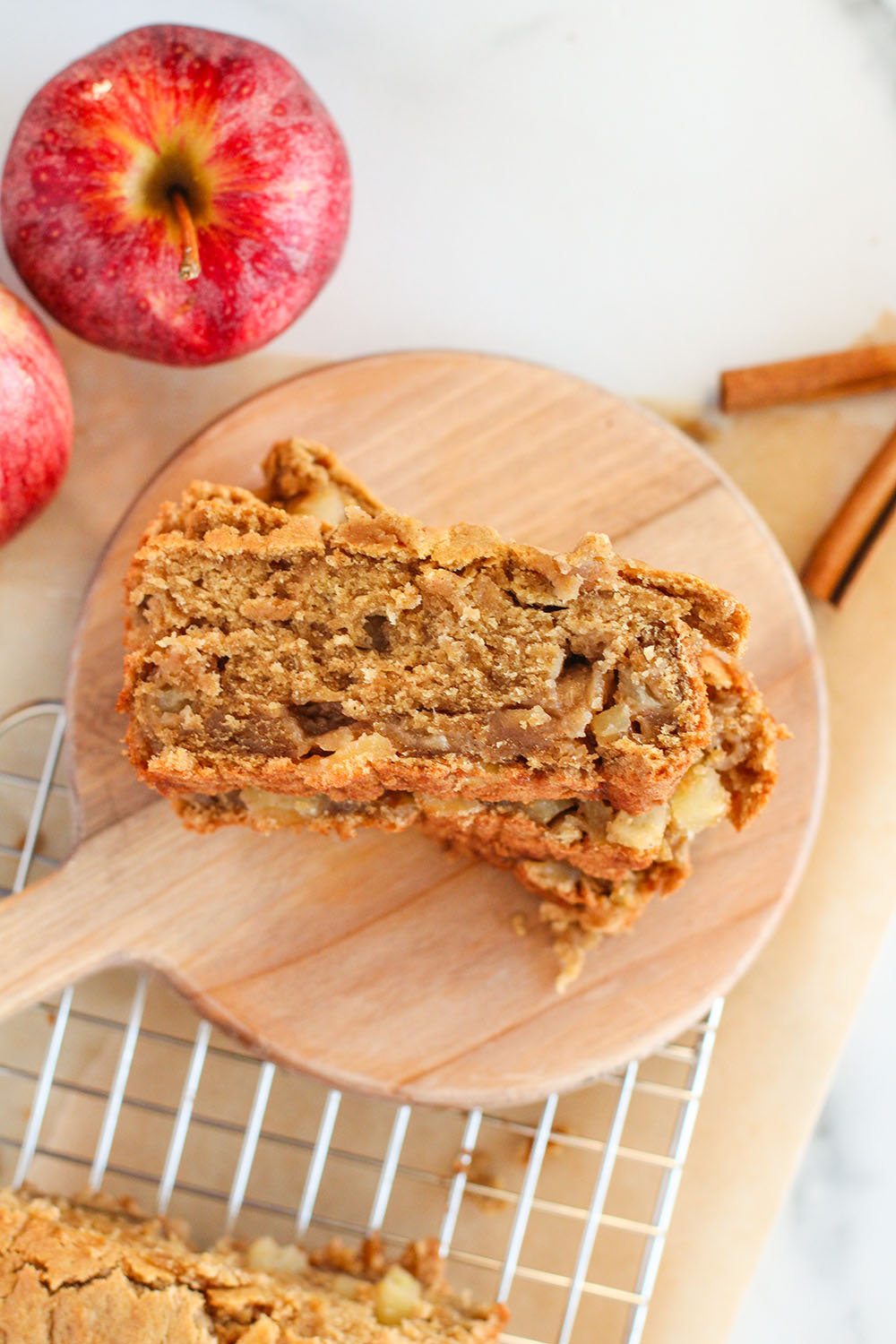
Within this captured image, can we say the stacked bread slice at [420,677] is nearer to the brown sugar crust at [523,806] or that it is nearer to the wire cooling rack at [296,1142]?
the brown sugar crust at [523,806]

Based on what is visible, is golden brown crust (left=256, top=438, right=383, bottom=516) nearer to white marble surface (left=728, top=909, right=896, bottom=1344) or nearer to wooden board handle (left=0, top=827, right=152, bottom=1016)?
wooden board handle (left=0, top=827, right=152, bottom=1016)

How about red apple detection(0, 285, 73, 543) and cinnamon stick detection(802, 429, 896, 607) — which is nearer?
red apple detection(0, 285, 73, 543)

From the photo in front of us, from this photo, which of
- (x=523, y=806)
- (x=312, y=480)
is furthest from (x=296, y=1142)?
(x=312, y=480)

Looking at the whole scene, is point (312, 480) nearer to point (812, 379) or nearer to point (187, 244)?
point (187, 244)

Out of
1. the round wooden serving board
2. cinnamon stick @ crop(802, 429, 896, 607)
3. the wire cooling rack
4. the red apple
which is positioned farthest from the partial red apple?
cinnamon stick @ crop(802, 429, 896, 607)

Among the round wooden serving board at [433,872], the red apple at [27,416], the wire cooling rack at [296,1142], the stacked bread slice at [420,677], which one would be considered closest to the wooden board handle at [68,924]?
the round wooden serving board at [433,872]

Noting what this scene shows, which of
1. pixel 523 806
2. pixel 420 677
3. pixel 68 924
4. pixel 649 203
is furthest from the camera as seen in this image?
pixel 649 203
